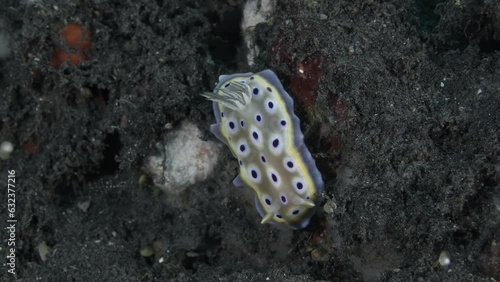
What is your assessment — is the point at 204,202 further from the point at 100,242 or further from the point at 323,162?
the point at 323,162

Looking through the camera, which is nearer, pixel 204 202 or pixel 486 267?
pixel 486 267

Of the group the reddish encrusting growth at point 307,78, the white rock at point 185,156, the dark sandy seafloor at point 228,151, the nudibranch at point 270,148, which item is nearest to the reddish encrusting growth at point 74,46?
the dark sandy seafloor at point 228,151

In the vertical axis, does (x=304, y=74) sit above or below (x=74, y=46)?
above

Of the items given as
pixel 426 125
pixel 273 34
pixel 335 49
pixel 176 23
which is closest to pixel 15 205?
pixel 176 23

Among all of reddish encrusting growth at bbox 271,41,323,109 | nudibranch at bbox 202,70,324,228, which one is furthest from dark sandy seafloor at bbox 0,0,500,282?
nudibranch at bbox 202,70,324,228

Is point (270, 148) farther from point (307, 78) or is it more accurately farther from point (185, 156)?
point (185, 156)

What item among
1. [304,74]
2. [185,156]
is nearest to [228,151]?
[185,156]
